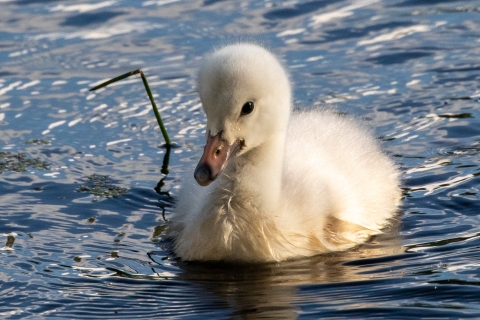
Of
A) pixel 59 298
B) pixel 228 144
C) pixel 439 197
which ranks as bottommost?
pixel 439 197

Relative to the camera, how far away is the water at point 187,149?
5070mm

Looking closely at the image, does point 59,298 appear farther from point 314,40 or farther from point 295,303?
point 314,40

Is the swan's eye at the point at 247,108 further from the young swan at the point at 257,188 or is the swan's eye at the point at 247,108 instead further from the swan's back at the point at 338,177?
the swan's back at the point at 338,177

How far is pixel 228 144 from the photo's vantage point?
17.3ft

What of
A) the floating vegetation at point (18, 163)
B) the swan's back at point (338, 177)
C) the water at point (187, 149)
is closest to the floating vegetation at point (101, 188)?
the water at point (187, 149)

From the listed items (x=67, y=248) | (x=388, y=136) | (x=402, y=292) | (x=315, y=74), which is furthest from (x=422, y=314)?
(x=315, y=74)

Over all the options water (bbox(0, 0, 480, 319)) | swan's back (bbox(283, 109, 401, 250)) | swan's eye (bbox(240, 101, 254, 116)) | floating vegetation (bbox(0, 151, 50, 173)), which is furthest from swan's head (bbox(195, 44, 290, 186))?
floating vegetation (bbox(0, 151, 50, 173))

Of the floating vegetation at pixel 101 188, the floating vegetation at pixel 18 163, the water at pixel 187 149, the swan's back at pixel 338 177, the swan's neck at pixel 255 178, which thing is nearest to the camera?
the water at pixel 187 149

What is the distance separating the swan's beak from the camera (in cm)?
514

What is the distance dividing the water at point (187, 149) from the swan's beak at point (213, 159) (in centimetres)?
59

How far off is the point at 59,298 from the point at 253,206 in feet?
3.85

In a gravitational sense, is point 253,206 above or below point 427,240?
above

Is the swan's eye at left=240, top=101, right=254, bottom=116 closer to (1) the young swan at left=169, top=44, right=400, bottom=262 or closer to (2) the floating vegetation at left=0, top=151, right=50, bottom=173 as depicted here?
(1) the young swan at left=169, top=44, right=400, bottom=262

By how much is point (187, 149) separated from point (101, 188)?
98cm
